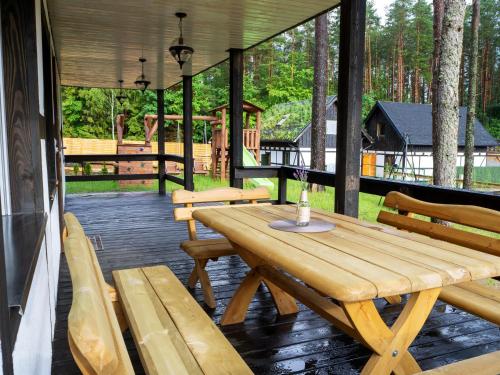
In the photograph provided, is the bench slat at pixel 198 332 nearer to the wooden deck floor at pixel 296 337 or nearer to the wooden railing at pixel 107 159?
the wooden deck floor at pixel 296 337

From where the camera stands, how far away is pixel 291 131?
23016 millimetres

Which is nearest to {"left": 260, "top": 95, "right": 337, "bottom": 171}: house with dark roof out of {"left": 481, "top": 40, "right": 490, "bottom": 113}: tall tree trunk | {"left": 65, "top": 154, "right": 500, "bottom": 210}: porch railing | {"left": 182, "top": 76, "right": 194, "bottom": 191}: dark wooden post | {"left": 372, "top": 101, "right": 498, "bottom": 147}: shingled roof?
{"left": 372, "top": 101, "right": 498, "bottom": 147}: shingled roof

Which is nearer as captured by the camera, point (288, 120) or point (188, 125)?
point (188, 125)

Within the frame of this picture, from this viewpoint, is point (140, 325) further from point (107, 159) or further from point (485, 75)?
point (485, 75)

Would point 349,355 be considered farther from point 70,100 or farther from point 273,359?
point 70,100

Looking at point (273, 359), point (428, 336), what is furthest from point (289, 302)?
point (428, 336)

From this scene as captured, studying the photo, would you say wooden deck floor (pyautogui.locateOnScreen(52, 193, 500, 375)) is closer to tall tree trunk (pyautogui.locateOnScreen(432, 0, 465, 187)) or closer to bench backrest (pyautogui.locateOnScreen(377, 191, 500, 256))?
bench backrest (pyautogui.locateOnScreen(377, 191, 500, 256))

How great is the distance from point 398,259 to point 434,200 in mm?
1218

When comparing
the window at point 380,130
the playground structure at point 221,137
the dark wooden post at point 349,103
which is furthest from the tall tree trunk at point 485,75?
the dark wooden post at point 349,103

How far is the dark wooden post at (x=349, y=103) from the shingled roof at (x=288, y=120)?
19422mm

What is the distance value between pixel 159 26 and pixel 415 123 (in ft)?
68.3

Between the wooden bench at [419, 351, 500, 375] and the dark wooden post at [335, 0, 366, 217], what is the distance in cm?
155

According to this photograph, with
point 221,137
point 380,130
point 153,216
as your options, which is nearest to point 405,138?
point 380,130

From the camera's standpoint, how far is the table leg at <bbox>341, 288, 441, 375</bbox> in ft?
4.49
